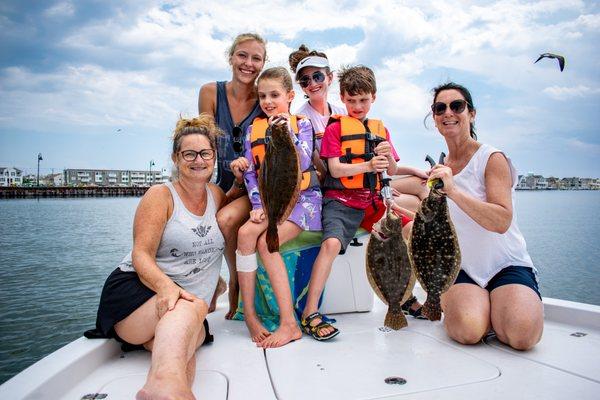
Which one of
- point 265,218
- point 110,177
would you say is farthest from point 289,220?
point 110,177

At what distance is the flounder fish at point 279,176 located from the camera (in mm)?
3146

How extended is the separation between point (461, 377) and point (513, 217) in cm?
128

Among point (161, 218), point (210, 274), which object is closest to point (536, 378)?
point (210, 274)

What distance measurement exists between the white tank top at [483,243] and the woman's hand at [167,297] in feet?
7.11

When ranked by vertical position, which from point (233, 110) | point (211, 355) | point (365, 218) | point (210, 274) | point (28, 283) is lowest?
point (28, 283)

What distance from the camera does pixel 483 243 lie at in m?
3.33

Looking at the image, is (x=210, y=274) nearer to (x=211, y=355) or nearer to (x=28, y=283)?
(x=211, y=355)

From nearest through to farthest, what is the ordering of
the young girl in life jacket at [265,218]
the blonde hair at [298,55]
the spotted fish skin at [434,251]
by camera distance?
the spotted fish skin at [434,251]
the young girl in life jacket at [265,218]
the blonde hair at [298,55]

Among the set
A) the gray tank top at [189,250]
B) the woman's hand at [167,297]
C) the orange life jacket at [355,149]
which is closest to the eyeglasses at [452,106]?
the orange life jacket at [355,149]

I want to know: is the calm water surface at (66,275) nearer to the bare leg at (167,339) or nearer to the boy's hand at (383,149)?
the bare leg at (167,339)

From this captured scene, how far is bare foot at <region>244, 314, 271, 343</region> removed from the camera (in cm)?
330

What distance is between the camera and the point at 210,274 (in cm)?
321

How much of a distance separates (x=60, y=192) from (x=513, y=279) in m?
107

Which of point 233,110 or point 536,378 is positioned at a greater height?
point 233,110
